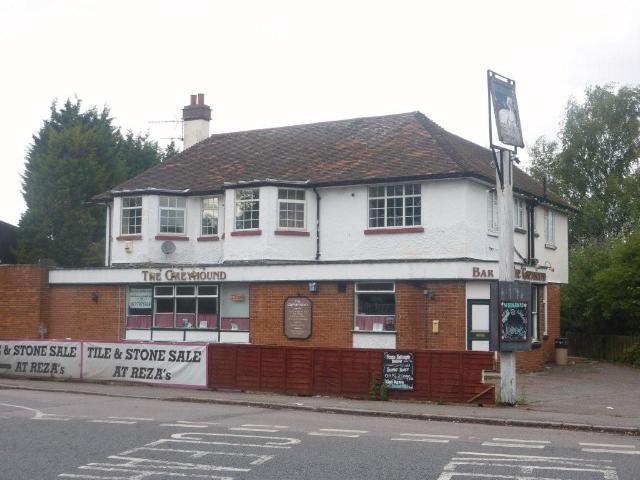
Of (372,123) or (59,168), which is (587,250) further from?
(59,168)

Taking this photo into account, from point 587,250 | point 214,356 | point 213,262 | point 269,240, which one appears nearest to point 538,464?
point 214,356

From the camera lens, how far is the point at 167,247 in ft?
98.6

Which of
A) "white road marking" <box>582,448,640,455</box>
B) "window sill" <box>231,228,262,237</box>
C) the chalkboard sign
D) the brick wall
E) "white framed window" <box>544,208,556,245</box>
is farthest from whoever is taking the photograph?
"white framed window" <box>544,208,556,245</box>

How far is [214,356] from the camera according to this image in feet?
70.3

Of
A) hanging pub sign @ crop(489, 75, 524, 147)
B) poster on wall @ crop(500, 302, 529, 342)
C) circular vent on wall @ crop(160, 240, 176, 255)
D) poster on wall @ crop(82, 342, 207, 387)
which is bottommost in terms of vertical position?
poster on wall @ crop(82, 342, 207, 387)

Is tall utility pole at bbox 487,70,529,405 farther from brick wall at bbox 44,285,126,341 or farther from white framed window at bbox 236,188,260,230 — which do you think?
brick wall at bbox 44,285,126,341

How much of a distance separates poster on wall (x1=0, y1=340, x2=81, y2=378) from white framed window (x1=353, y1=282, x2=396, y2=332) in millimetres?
8400

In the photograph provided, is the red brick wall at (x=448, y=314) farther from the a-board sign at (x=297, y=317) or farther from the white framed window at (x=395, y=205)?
the a-board sign at (x=297, y=317)

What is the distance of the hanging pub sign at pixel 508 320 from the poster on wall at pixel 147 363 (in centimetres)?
780

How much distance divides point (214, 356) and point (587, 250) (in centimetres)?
2357

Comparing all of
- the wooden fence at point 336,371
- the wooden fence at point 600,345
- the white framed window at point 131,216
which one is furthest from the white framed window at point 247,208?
the wooden fence at point 600,345

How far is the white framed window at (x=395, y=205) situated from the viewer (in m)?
26.5

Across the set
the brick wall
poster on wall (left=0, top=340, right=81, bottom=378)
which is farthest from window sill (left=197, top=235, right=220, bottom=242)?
poster on wall (left=0, top=340, right=81, bottom=378)

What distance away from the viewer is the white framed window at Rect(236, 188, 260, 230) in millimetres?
28344
